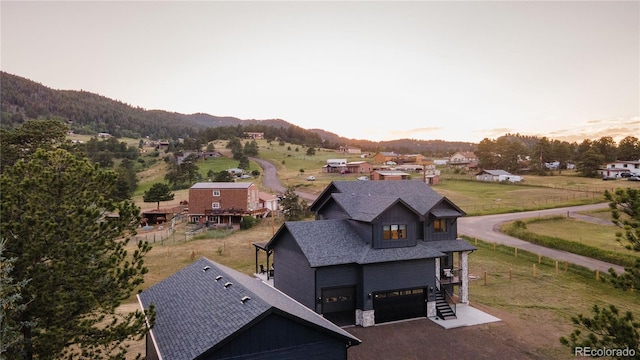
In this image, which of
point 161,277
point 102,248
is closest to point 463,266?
point 102,248

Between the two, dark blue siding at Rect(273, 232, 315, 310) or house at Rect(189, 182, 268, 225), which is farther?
house at Rect(189, 182, 268, 225)

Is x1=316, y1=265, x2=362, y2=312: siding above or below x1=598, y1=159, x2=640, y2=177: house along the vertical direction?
below

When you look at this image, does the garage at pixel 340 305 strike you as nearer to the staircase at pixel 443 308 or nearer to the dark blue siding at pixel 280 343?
the staircase at pixel 443 308

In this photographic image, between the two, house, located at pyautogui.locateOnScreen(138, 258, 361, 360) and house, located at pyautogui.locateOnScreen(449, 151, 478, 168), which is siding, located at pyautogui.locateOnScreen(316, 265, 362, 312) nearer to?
house, located at pyautogui.locateOnScreen(138, 258, 361, 360)

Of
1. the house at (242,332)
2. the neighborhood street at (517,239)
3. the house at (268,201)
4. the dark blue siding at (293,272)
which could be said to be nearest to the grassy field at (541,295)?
the neighborhood street at (517,239)

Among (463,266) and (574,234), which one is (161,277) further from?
(574,234)

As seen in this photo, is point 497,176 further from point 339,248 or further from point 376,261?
point 376,261

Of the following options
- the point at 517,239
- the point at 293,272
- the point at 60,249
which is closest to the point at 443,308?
the point at 293,272

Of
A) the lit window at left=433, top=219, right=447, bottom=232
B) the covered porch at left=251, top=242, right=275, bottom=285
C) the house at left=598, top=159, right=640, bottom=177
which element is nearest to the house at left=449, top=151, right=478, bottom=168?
the house at left=598, top=159, right=640, bottom=177
